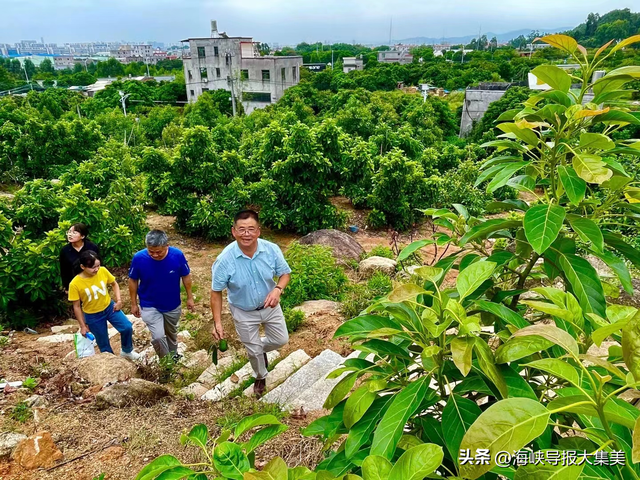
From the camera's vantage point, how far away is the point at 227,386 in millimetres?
3789

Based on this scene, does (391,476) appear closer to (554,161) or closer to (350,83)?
(554,161)

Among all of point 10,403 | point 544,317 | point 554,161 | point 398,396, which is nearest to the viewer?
point 398,396

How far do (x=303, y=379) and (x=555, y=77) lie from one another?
278cm

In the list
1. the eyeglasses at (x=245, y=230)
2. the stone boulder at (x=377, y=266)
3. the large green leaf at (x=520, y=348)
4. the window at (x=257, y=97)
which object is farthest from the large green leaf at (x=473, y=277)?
the window at (x=257, y=97)

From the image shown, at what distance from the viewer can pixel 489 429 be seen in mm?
823

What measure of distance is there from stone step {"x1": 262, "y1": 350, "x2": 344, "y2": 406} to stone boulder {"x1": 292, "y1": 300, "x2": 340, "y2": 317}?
126 cm

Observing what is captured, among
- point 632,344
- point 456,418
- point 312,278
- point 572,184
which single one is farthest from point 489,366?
point 312,278

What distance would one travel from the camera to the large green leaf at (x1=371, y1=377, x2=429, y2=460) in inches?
42.2

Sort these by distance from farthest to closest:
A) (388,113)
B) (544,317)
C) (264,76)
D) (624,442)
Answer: (264,76), (388,113), (544,317), (624,442)

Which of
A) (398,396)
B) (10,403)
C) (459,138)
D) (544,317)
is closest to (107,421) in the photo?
(10,403)

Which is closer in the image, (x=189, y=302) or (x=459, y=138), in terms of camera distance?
(x=189, y=302)

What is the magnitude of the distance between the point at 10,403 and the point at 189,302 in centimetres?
156

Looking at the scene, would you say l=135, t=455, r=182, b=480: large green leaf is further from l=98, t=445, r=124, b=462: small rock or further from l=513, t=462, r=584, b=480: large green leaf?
l=98, t=445, r=124, b=462: small rock

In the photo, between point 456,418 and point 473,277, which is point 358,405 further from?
point 473,277
